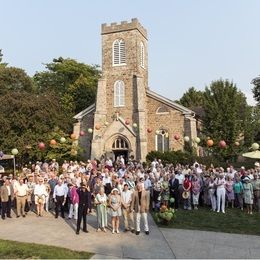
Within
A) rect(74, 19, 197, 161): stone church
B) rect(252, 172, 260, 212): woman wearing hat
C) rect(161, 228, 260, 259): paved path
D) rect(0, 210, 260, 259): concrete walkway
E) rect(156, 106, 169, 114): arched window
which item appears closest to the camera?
rect(161, 228, 260, 259): paved path

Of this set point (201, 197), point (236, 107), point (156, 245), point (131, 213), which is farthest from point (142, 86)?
point (156, 245)

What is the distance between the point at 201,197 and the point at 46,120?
20422 millimetres

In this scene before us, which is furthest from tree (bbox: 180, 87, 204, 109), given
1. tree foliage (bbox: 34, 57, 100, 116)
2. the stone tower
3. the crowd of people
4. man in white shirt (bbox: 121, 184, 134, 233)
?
man in white shirt (bbox: 121, 184, 134, 233)

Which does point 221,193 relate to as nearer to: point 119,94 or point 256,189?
point 256,189

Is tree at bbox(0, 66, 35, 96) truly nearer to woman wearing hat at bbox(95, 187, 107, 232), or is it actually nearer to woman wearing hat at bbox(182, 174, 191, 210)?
woman wearing hat at bbox(182, 174, 191, 210)

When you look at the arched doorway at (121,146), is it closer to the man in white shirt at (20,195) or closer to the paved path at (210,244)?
the man in white shirt at (20,195)

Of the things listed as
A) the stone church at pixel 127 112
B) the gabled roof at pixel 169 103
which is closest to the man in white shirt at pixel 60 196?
the stone church at pixel 127 112

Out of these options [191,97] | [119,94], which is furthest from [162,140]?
[191,97]

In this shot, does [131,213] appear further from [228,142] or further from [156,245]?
[228,142]

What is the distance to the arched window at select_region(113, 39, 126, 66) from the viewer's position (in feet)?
124

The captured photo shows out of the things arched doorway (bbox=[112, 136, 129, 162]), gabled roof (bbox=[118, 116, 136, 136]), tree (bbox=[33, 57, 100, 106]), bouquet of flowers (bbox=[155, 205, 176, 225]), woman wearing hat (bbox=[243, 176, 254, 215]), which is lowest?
bouquet of flowers (bbox=[155, 205, 176, 225])

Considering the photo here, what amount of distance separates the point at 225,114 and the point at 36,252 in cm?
2567

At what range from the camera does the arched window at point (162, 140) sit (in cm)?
3634

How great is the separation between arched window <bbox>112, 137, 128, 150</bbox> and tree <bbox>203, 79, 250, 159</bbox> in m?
7.34
